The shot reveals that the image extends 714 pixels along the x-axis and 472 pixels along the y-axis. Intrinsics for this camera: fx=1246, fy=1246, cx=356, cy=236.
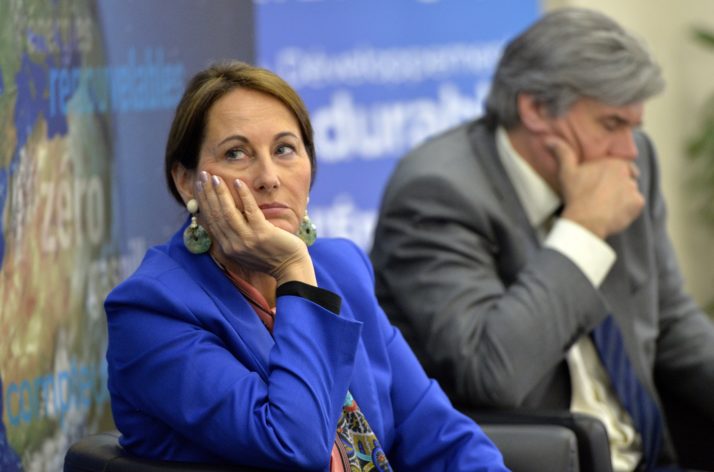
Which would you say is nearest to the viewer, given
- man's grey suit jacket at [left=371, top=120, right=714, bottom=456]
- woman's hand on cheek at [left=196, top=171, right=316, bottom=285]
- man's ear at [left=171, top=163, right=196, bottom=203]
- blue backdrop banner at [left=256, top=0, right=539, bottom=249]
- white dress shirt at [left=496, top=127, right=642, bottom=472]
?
woman's hand on cheek at [left=196, top=171, right=316, bottom=285]

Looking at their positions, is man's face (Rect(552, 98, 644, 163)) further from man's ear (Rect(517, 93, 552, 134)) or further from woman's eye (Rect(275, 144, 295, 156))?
woman's eye (Rect(275, 144, 295, 156))

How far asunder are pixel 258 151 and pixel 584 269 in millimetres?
1191

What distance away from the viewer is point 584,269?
10.2ft

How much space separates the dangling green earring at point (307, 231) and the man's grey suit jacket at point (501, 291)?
28.9 inches

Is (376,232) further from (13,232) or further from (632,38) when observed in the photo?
(13,232)

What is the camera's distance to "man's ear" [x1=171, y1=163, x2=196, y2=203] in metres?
2.27

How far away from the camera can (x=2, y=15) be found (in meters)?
2.45

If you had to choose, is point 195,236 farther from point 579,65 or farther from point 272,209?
point 579,65

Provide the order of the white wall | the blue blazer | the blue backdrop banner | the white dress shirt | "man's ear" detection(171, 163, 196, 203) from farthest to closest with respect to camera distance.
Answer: the white wall → the blue backdrop banner → the white dress shirt → "man's ear" detection(171, 163, 196, 203) → the blue blazer

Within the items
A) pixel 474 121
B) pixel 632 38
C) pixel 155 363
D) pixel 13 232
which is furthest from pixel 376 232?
pixel 155 363

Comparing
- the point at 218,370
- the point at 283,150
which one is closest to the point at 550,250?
the point at 283,150

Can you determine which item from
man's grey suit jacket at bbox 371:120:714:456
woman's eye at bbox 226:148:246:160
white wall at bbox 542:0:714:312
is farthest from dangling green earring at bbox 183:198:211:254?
white wall at bbox 542:0:714:312

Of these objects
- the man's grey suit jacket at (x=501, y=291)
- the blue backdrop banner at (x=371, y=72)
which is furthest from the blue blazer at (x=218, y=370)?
the blue backdrop banner at (x=371, y=72)

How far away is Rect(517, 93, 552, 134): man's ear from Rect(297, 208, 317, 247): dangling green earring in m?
1.17
